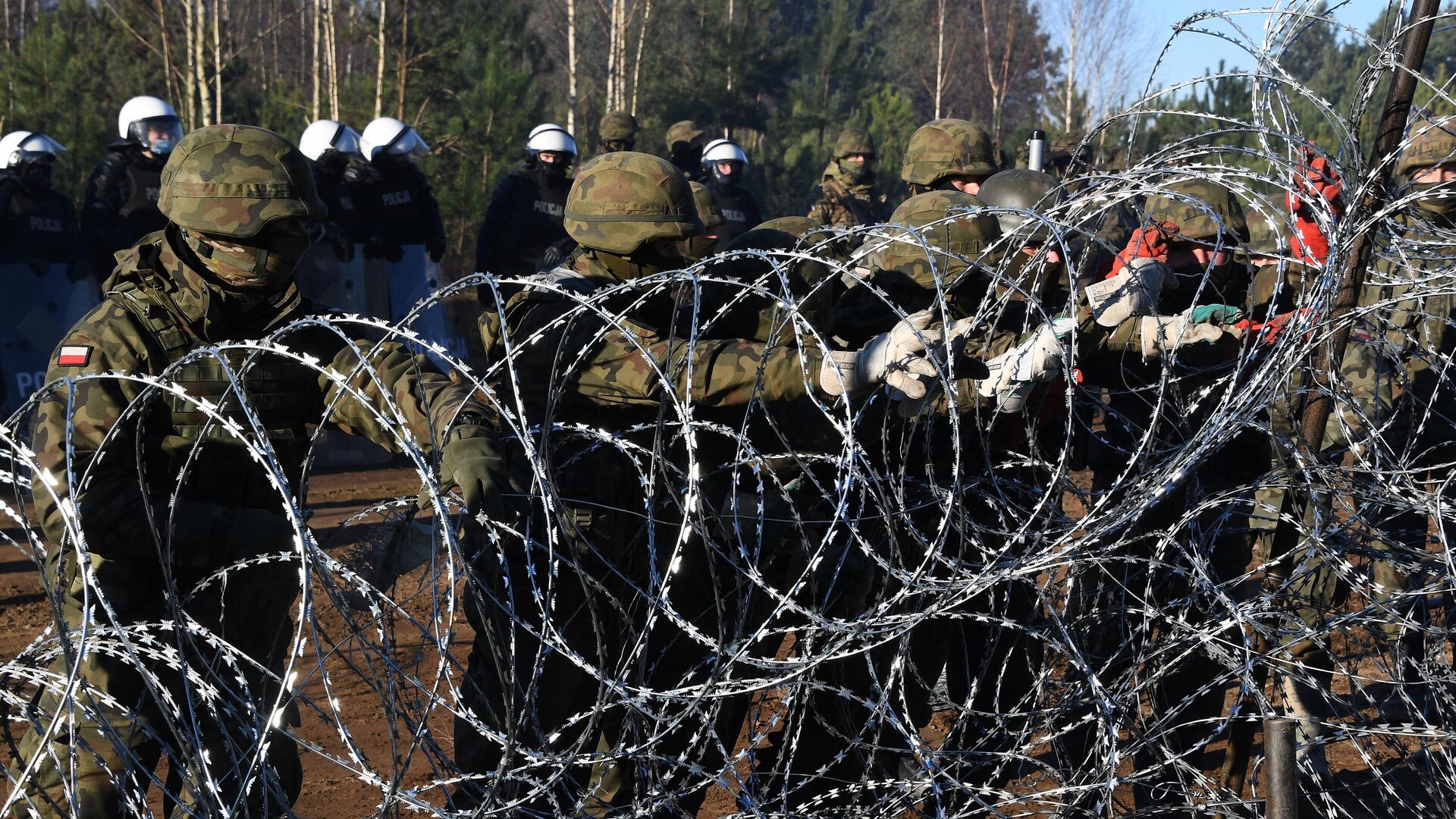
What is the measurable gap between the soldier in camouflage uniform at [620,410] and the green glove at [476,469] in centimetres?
28

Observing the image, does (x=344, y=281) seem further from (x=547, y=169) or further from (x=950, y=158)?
(x=950, y=158)

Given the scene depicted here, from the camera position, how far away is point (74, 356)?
10.5 feet

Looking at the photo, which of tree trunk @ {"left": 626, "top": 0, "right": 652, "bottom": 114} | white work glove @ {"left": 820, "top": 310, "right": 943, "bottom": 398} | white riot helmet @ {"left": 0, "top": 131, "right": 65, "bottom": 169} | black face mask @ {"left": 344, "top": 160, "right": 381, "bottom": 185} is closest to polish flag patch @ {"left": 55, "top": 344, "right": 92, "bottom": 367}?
white work glove @ {"left": 820, "top": 310, "right": 943, "bottom": 398}

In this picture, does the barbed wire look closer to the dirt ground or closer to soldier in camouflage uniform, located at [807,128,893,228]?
the dirt ground

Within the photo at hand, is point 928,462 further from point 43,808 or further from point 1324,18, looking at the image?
point 43,808

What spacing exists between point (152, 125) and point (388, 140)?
5.28ft

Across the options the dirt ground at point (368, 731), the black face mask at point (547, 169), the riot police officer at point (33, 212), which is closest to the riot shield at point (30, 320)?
the riot police officer at point (33, 212)

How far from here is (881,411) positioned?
13.5 ft

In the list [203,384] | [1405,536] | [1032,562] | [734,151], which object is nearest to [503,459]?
[203,384]

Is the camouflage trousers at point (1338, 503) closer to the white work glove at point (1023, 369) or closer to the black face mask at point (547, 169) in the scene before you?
the white work glove at point (1023, 369)

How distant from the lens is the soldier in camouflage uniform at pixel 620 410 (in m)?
3.30

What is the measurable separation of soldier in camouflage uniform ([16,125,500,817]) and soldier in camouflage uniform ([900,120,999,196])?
343 cm

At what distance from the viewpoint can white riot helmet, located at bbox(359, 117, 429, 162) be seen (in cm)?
1010

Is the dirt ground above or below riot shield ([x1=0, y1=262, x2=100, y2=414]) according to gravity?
below
